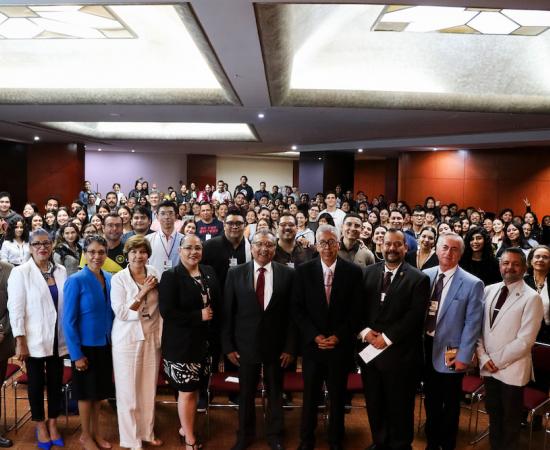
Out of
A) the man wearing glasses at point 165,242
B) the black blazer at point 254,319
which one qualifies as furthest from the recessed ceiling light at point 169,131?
the black blazer at point 254,319

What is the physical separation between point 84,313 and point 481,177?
12645 millimetres

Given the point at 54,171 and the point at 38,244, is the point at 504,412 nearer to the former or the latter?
the point at 38,244

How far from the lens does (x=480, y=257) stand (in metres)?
4.54

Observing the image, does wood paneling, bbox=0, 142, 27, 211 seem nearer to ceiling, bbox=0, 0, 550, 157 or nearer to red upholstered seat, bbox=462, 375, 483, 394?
ceiling, bbox=0, 0, 550, 157

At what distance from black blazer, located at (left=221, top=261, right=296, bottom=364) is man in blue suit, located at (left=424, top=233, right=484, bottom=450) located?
95cm

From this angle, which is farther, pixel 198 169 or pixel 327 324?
pixel 198 169

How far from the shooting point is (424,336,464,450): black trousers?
10.7 feet

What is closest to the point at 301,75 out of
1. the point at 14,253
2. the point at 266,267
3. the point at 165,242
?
the point at 165,242

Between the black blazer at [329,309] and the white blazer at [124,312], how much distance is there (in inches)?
42.0

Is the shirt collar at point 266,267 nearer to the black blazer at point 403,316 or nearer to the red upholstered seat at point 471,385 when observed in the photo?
the black blazer at point 403,316

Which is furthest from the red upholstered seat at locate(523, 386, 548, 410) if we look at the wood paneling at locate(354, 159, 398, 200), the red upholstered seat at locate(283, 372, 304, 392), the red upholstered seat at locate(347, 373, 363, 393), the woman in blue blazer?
the wood paneling at locate(354, 159, 398, 200)

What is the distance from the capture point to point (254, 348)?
3.36 m

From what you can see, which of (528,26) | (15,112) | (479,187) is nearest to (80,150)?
(15,112)

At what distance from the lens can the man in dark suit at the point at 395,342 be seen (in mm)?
3201
